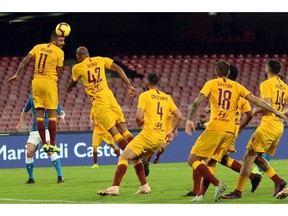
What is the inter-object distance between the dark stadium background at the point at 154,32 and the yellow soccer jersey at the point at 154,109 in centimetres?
2276

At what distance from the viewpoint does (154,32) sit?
38.8 meters

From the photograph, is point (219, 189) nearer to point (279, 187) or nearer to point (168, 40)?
point (279, 187)

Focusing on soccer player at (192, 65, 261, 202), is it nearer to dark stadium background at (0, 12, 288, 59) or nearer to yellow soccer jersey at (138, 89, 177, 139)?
yellow soccer jersey at (138, 89, 177, 139)

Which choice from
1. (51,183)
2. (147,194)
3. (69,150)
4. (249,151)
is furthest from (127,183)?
(69,150)

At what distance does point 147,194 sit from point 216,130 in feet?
6.74

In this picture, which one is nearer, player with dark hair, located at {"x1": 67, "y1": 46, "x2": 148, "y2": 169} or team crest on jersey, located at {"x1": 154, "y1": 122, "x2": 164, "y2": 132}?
team crest on jersey, located at {"x1": 154, "y1": 122, "x2": 164, "y2": 132}

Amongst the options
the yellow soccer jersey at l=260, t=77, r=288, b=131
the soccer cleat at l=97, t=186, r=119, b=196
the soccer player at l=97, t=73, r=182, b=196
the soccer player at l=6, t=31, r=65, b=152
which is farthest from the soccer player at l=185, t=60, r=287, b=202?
the soccer player at l=6, t=31, r=65, b=152

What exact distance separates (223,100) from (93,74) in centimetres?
336

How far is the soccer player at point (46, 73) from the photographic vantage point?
56.9 ft

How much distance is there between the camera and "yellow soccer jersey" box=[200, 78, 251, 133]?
45.9 ft

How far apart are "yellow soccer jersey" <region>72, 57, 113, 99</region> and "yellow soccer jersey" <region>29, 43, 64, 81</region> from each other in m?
0.69

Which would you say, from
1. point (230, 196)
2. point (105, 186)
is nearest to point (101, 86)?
point (105, 186)

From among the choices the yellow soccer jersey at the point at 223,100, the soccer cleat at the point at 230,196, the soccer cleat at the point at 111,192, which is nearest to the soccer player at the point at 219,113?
the yellow soccer jersey at the point at 223,100

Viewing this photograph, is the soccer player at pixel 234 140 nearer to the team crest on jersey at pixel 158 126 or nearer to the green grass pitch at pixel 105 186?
the green grass pitch at pixel 105 186
